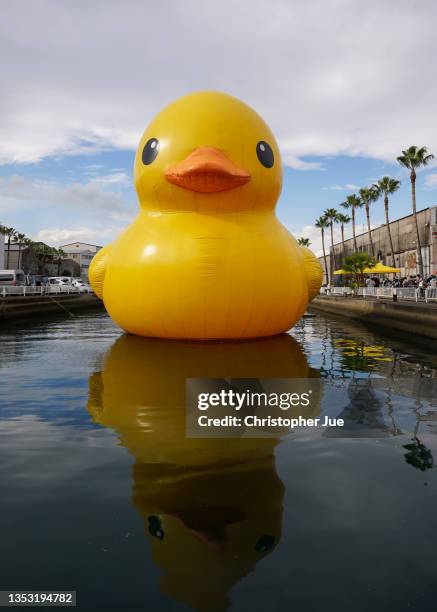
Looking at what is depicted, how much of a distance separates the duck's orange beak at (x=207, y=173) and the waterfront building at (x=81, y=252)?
97358 mm

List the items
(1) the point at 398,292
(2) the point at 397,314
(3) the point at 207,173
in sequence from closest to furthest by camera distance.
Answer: (3) the point at 207,173 → (2) the point at 397,314 → (1) the point at 398,292

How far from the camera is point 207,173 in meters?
8.57

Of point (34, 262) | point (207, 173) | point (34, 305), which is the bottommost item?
point (34, 305)

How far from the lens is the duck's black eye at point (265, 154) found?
9.69 metres

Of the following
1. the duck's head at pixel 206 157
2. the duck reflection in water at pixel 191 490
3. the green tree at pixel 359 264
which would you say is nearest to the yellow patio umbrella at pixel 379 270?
the green tree at pixel 359 264

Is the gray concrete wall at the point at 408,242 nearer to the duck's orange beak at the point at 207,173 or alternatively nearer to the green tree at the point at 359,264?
the green tree at the point at 359,264

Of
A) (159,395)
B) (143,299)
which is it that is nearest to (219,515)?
(159,395)

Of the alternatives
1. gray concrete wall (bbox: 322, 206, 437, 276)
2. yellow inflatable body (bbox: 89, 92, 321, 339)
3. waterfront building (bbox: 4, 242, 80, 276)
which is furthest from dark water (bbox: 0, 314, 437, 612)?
waterfront building (bbox: 4, 242, 80, 276)

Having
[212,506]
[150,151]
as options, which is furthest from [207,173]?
[212,506]

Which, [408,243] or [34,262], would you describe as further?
[34,262]

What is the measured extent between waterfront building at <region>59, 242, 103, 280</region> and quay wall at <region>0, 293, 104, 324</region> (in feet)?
248

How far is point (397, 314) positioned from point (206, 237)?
29.6ft

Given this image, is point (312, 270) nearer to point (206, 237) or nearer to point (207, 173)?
point (206, 237)

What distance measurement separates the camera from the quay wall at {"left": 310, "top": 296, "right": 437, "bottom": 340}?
1304 cm
